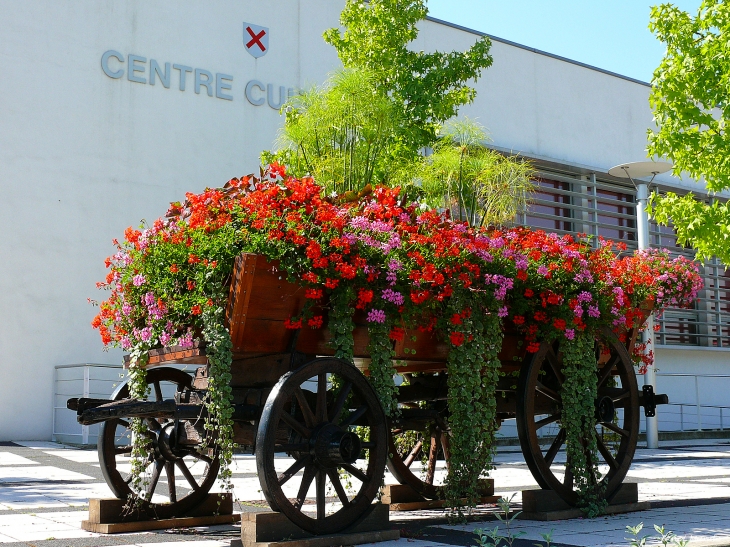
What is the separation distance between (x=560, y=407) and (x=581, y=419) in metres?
0.28

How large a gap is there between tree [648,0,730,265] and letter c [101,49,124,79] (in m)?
8.55

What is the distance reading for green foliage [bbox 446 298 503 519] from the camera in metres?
5.43

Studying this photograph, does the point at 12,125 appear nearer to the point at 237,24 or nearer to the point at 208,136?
the point at 208,136

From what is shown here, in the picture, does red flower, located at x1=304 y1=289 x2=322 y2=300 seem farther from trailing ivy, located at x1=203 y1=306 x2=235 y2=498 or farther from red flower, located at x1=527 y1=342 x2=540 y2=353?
red flower, located at x1=527 y1=342 x2=540 y2=353

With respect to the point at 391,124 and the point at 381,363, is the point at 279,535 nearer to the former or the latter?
the point at 381,363

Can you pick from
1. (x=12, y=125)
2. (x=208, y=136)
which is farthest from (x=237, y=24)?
(x=12, y=125)

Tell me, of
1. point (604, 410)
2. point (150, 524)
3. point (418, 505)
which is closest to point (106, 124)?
point (418, 505)

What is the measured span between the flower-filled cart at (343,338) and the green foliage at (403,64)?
5.20 meters

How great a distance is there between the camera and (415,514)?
20.4 ft

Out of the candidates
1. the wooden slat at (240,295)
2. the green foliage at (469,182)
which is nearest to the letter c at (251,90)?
the green foliage at (469,182)

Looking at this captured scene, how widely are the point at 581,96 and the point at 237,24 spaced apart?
8.41m

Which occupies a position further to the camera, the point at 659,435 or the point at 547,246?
the point at 659,435

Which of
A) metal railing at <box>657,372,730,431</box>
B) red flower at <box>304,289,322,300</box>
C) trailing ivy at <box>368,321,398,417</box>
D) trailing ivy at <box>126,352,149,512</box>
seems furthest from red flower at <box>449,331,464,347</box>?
metal railing at <box>657,372,730,431</box>

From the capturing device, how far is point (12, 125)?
14.1 metres
